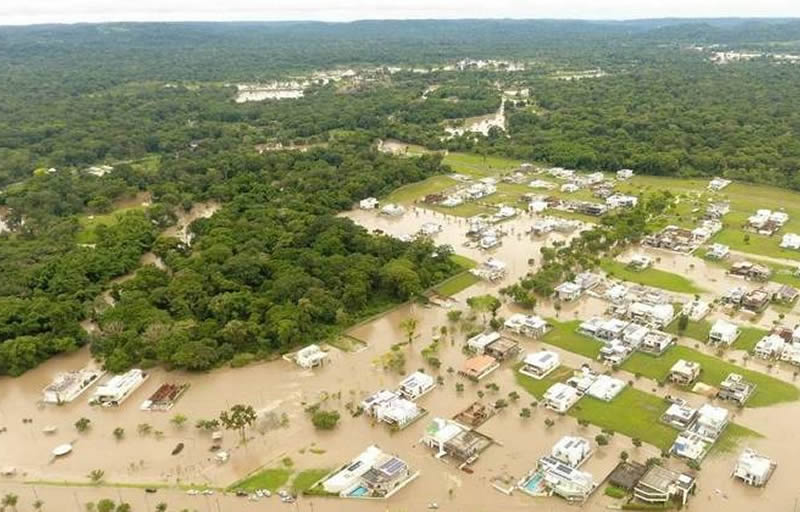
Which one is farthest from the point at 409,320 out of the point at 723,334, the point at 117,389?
the point at 723,334

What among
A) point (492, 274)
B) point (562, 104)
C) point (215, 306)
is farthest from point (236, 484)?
point (562, 104)

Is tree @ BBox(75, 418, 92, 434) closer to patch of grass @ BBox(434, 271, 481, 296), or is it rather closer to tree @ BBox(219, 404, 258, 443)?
tree @ BBox(219, 404, 258, 443)

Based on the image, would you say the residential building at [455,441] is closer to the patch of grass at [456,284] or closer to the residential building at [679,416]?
the residential building at [679,416]

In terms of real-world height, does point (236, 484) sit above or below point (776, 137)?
below

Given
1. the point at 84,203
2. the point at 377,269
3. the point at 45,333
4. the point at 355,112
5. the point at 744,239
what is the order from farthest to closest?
the point at 355,112 → the point at 84,203 → the point at 744,239 → the point at 377,269 → the point at 45,333

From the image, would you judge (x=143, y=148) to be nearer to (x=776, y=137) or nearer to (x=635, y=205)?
(x=635, y=205)

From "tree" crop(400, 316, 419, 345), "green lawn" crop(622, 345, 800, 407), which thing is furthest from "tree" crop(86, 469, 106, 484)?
"green lawn" crop(622, 345, 800, 407)
